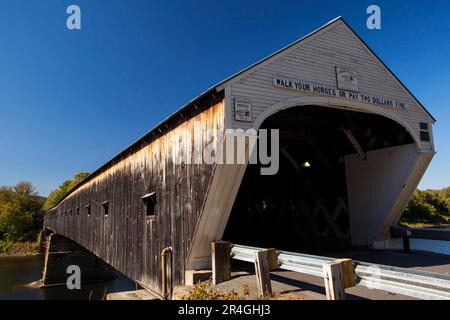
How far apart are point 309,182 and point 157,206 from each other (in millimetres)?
6640

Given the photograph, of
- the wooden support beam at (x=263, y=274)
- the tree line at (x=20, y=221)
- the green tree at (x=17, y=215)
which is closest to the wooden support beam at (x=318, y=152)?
the wooden support beam at (x=263, y=274)

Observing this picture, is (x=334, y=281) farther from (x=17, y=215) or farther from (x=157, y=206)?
(x=17, y=215)

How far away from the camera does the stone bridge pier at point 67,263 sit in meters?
29.8

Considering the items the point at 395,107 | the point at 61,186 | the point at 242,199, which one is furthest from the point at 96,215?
the point at 61,186

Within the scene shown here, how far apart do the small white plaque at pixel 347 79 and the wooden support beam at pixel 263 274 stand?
16.9ft

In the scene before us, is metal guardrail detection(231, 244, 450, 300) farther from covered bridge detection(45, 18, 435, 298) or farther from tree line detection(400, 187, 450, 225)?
tree line detection(400, 187, 450, 225)

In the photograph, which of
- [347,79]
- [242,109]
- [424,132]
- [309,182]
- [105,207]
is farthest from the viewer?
[105,207]

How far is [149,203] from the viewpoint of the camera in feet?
34.2

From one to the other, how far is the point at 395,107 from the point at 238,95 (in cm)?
534

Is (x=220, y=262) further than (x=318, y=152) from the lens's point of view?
No

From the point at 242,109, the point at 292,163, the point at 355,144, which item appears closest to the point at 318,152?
the point at 292,163

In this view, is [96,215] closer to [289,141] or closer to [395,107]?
[289,141]

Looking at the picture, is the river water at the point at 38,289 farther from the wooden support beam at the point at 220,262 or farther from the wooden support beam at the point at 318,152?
the wooden support beam at the point at 220,262

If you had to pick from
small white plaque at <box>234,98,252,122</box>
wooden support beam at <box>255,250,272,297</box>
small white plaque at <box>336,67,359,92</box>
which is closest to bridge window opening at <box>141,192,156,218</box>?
small white plaque at <box>234,98,252,122</box>
